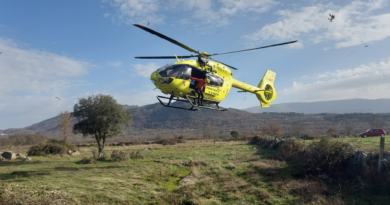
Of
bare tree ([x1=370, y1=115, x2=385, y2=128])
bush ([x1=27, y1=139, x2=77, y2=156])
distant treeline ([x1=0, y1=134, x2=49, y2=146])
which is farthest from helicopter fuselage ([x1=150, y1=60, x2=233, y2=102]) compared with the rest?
bare tree ([x1=370, y1=115, x2=385, y2=128])

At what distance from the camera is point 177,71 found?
44.2 feet

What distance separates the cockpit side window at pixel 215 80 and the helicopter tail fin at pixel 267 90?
633cm

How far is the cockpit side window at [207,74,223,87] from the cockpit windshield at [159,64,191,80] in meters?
1.88

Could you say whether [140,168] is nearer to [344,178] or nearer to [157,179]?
[157,179]

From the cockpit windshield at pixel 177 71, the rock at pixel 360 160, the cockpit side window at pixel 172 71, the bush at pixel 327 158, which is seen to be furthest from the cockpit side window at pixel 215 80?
the rock at pixel 360 160

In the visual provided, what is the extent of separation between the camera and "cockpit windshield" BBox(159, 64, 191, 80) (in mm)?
13281

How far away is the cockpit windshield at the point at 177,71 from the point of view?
43.6 feet

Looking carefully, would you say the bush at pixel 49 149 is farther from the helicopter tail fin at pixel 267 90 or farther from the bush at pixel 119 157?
the helicopter tail fin at pixel 267 90

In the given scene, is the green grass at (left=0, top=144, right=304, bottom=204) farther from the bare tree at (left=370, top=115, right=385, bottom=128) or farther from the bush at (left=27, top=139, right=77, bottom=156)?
the bare tree at (left=370, top=115, right=385, bottom=128)

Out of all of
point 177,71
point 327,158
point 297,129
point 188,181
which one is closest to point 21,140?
point 188,181

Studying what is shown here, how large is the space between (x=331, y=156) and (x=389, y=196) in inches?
189

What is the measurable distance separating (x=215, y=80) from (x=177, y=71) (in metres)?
3.38

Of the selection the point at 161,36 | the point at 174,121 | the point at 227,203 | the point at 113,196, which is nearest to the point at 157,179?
the point at 113,196

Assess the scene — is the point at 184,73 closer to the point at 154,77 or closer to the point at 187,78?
the point at 187,78
